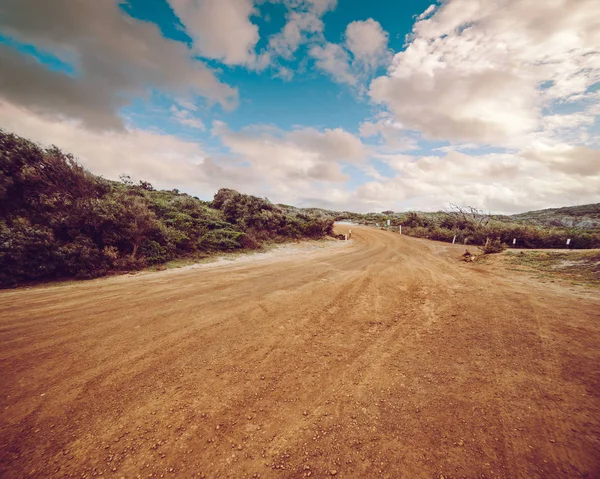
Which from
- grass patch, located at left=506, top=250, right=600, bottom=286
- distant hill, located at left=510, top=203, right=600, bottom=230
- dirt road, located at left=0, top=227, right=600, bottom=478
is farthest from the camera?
distant hill, located at left=510, top=203, right=600, bottom=230

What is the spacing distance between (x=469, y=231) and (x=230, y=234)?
19812mm

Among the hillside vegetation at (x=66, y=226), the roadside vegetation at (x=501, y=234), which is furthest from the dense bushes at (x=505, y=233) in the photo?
the hillside vegetation at (x=66, y=226)

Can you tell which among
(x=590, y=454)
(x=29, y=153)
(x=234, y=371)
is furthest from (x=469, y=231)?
(x=29, y=153)

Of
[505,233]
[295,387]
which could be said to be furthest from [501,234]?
[295,387]

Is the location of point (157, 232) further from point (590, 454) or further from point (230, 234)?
point (590, 454)

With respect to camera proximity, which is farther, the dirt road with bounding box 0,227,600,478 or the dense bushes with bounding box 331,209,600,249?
the dense bushes with bounding box 331,209,600,249

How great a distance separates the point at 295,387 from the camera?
316 centimetres

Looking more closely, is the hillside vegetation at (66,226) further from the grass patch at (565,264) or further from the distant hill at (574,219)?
the distant hill at (574,219)

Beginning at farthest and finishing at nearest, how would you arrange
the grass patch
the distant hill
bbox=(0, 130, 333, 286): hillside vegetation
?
1. the distant hill
2. the grass patch
3. bbox=(0, 130, 333, 286): hillside vegetation

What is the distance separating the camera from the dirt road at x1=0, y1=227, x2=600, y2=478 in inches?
87.4

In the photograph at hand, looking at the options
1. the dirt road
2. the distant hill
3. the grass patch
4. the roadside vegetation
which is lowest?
the dirt road

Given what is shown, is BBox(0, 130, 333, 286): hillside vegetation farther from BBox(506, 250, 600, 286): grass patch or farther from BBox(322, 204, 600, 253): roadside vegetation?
BBox(322, 204, 600, 253): roadside vegetation

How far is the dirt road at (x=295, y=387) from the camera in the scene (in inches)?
87.4

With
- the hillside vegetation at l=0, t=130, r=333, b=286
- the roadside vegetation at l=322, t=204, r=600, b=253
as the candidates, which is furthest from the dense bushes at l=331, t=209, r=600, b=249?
the hillside vegetation at l=0, t=130, r=333, b=286
